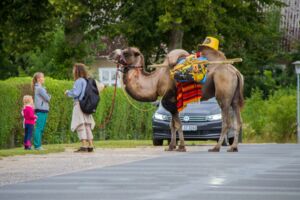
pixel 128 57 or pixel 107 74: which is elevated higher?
pixel 107 74

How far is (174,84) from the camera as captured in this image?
97.4 feet

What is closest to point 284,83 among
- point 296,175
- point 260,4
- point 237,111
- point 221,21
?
point 260,4

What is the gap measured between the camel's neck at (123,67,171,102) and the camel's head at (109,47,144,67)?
175 mm

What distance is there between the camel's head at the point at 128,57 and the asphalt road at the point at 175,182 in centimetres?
623

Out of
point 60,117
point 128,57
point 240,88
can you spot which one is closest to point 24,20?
point 128,57

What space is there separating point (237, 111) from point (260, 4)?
28.1 m

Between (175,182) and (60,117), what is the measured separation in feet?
68.3

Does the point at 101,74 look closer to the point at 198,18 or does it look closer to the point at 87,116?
the point at 198,18

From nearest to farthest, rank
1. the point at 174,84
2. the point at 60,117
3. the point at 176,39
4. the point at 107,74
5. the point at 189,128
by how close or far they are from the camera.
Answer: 1. the point at 174,84
2. the point at 189,128
3. the point at 60,117
4. the point at 176,39
5. the point at 107,74

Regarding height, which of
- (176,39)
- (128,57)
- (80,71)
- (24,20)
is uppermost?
(176,39)

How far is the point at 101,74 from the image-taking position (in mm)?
78438

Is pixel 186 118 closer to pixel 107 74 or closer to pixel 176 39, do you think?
pixel 176 39

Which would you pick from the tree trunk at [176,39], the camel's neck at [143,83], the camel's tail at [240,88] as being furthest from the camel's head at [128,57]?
the tree trunk at [176,39]

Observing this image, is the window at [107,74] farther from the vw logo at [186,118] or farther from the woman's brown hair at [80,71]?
the woman's brown hair at [80,71]
